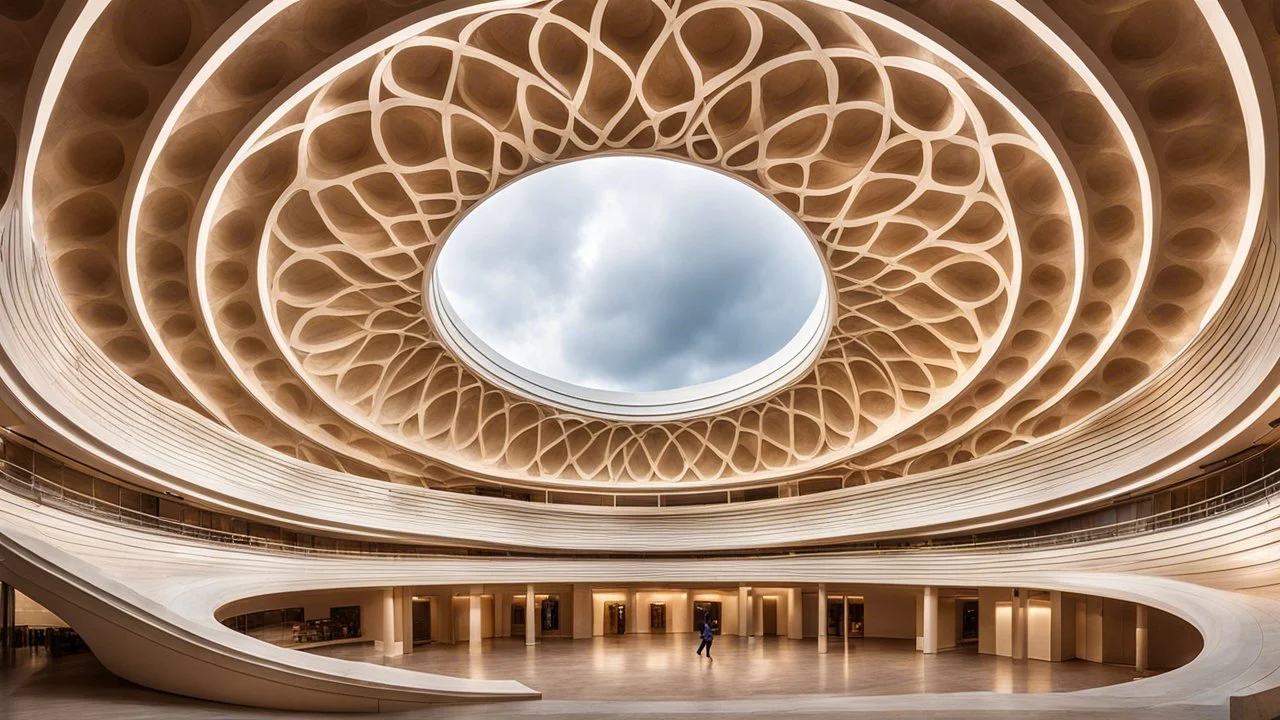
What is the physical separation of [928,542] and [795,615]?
7.46m

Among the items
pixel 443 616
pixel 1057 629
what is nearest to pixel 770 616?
pixel 443 616

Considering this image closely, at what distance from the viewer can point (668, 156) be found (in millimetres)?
20719

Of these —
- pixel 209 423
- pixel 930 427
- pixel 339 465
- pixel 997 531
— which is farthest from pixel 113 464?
pixel 997 531

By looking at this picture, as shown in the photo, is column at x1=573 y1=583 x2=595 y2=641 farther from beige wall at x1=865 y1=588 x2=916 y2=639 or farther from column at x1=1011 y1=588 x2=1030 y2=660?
column at x1=1011 y1=588 x2=1030 y2=660

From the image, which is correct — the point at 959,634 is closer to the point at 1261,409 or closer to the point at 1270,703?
the point at 1261,409

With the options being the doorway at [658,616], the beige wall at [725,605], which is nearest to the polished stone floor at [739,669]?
the beige wall at [725,605]

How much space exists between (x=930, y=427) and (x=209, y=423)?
2323 centimetres

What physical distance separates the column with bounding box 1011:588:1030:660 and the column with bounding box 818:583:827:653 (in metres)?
6.74

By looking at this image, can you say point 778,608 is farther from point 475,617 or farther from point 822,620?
point 475,617

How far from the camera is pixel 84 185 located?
14.1 m

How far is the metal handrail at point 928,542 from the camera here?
14.1m

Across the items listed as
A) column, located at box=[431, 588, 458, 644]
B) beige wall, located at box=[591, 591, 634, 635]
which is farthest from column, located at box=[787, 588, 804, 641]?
column, located at box=[431, 588, 458, 644]

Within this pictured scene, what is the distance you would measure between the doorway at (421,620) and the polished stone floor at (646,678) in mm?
2012

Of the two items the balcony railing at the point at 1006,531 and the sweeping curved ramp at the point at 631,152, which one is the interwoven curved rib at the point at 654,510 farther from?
the balcony railing at the point at 1006,531
